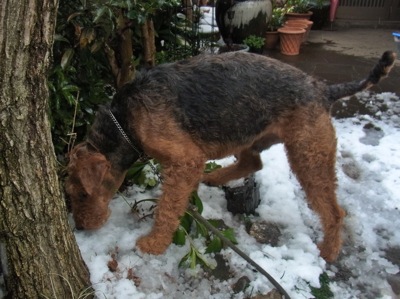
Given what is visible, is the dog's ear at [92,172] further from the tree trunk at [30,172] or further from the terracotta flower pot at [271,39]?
the terracotta flower pot at [271,39]

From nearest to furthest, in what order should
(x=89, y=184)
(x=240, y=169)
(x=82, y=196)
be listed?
1. (x=89, y=184)
2. (x=82, y=196)
3. (x=240, y=169)

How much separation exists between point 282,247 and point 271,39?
5.40 meters

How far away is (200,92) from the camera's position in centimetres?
247

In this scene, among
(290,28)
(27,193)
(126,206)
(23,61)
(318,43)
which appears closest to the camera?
A: (23,61)

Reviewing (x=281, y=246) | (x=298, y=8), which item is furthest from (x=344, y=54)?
(x=281, y=246)

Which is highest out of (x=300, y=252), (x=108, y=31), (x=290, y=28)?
(x=108, y=31)

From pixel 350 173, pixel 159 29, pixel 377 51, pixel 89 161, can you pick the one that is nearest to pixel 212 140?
pixel 89 161

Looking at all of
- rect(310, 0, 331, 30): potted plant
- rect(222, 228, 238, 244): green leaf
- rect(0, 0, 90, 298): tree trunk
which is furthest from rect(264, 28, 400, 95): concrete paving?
rect(0, 0, 90, 298): tree trunk

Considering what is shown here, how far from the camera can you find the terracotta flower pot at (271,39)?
285 inches

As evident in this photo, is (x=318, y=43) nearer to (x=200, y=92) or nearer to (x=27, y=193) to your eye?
(x=200, y=92)

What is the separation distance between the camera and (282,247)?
277 cm

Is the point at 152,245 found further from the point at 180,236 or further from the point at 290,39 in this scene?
the point at 290,39

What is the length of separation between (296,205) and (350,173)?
840 millimetres

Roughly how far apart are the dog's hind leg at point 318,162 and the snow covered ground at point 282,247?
196mm
